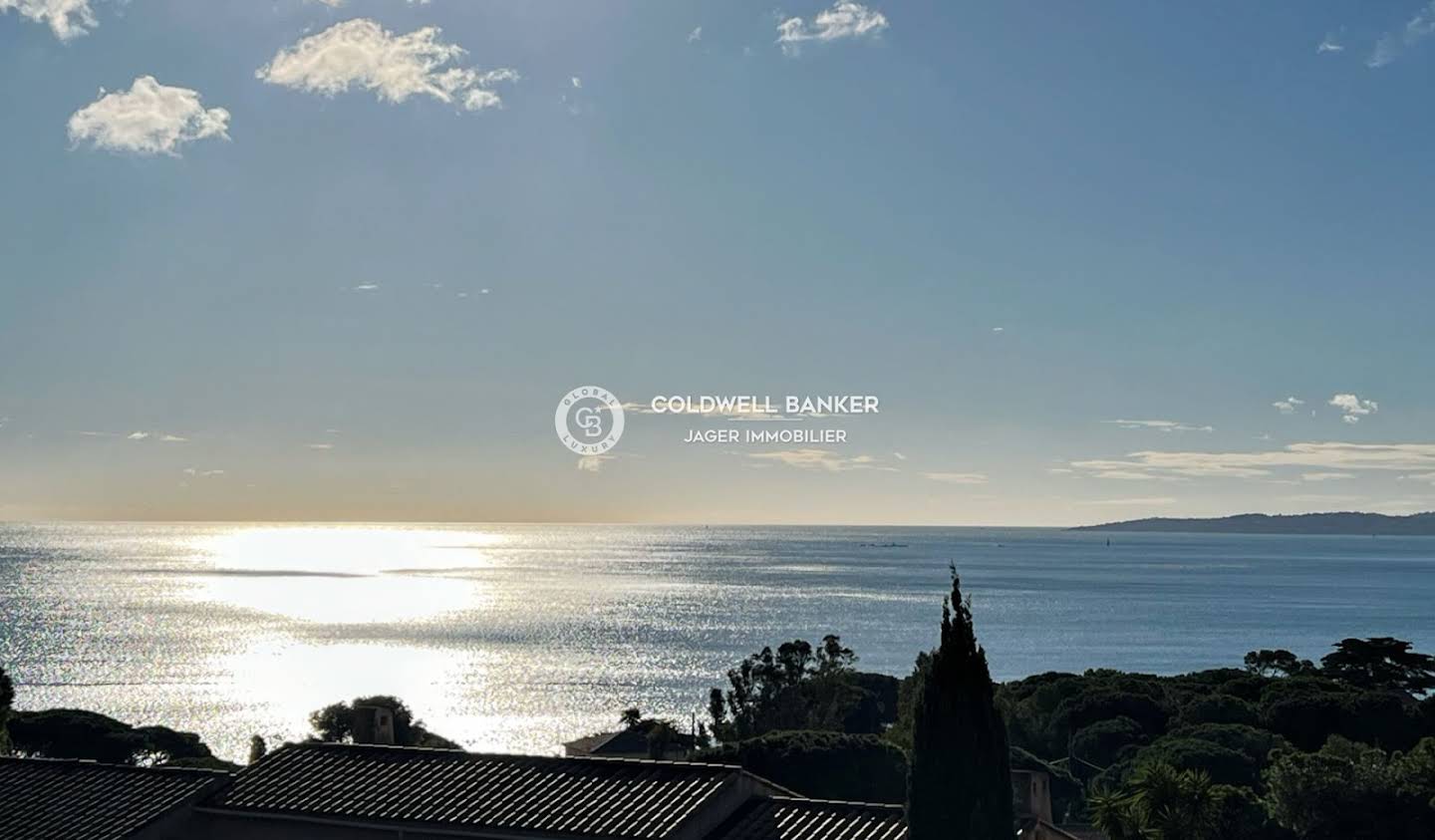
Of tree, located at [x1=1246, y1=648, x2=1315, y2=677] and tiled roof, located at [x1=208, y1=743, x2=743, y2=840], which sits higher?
tiled roof, located at [x1=208, y1=743, x2=743, y2=840]

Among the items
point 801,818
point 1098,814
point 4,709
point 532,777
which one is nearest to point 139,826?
point 532,777

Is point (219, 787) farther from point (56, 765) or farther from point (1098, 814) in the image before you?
point (1098, 814)

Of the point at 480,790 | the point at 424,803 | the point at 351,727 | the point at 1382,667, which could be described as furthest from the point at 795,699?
the point at 424,803

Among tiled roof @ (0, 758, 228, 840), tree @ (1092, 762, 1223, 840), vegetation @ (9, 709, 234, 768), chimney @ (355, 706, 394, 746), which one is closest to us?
tiled roof @ (0, 758, 228, 840)

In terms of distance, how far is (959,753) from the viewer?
21.0 meters

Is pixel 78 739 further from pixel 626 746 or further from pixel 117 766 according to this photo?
pixel 117 766

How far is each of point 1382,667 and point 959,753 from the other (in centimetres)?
7304

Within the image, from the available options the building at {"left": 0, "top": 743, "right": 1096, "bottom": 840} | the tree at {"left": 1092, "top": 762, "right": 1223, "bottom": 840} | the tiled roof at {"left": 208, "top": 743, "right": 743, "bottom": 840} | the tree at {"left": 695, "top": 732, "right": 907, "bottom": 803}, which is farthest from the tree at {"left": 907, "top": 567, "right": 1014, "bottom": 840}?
the tree at {"left": 695, "top": 732, "right": 907, "bottom": 803}

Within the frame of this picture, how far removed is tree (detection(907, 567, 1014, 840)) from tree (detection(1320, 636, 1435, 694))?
6996 cm

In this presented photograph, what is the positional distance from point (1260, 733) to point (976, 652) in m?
39.8

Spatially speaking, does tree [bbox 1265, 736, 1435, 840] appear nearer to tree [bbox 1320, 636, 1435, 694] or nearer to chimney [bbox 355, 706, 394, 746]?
chimney [bbox 355, 706, 394, 746]

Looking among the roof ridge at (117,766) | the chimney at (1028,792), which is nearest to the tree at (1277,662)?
the chimney at (1028,792)

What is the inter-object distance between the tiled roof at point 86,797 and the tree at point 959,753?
1142 cm

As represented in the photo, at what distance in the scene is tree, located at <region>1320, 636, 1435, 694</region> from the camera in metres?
82.4
